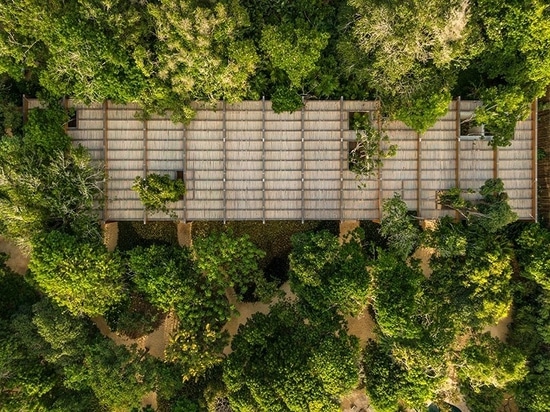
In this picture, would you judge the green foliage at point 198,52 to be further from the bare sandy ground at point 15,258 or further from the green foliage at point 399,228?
the bare sandy ground at point 15,258

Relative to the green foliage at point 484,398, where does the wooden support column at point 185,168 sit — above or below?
above

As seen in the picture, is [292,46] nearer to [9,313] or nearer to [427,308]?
[427,308]

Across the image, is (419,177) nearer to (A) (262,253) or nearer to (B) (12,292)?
(A) (262,253)

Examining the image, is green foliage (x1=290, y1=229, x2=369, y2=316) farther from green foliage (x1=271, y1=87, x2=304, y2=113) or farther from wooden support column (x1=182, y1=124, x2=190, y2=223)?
green foliage (x1=271, y1=87, x2=304, y2=113)

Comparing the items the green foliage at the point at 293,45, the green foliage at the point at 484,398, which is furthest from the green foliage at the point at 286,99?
the green foliage at the point at 484,398

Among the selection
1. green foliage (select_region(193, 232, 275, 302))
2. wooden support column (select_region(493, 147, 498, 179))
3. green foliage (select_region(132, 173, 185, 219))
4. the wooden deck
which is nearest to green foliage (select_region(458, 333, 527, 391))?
the wooden deck

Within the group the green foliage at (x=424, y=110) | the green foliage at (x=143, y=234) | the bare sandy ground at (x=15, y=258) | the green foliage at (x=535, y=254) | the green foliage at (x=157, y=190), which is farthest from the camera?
the green foliage at (x=143, y=234)
